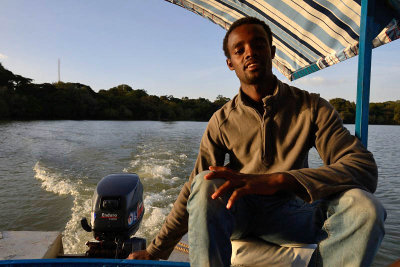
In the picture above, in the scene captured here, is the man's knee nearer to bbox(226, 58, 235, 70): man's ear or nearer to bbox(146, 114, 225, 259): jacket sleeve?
bbox(146, 114, 225, 259): jacket sleeve

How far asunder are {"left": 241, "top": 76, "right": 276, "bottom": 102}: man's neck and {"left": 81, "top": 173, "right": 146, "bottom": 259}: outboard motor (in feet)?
3.29

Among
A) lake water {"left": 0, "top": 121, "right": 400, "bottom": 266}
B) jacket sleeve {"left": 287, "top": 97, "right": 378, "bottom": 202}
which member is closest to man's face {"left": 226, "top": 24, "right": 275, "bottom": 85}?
jacket sleeve {"left": 287, "top": 97, "right": 378, "bottom": 202}

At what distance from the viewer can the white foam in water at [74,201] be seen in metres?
3.29

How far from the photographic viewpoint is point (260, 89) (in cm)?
121

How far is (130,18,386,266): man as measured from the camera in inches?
30.3

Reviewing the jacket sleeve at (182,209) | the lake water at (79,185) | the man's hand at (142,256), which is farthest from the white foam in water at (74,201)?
the jacket sleeve at (182,209)

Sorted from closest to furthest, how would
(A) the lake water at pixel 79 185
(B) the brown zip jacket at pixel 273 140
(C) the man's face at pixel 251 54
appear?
(B) the brown zip jacket at pixel 273 140 → (C) the man's face at pixel 251 54 → (A) the lake water at pixel 79 185

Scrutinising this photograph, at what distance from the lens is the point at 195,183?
0.88 m

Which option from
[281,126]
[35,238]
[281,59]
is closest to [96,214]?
[35,238]

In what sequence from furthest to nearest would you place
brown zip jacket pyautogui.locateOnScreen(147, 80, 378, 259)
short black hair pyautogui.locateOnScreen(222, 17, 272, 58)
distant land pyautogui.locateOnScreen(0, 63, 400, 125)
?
1. distant land pyautogui.locateOnScreen(0, 63, 400, 125)
2. short black hair pyautogui.locateOnScreen(222, 17, 272, 58)
3. brown zip jacket pyautogui.locateOnScreen(147, 80, 378, 259)

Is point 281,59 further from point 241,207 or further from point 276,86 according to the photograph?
point 241,207

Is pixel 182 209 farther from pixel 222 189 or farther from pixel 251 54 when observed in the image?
pixel 251 54

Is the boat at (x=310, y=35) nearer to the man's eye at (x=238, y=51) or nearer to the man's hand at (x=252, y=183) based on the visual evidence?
the man's hand at (x=252, y=183)

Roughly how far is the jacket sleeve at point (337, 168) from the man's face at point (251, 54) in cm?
34
